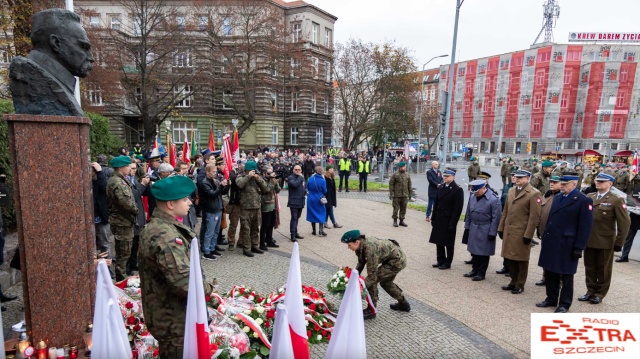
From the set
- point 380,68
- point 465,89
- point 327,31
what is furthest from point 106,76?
point 465,89

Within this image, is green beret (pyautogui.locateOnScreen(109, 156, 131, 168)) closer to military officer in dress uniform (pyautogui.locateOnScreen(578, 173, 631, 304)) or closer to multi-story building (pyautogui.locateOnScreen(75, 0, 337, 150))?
military officer in dress uniform (pyautogui.locateOnScreen(578, 173, 631, 304))

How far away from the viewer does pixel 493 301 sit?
5.96 meters

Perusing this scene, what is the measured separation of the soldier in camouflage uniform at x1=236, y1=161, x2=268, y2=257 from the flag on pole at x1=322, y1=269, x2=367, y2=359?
513 centimetres

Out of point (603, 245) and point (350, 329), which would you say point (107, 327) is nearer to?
point (350, 329)

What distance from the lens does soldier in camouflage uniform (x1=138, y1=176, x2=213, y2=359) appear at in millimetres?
2625

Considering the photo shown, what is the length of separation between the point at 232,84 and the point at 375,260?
27.7 meters

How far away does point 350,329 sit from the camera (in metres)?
2.91

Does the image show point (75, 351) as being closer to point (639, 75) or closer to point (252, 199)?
point (252, 199)

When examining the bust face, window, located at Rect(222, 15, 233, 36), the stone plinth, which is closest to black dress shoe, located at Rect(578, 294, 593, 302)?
the stone plinth

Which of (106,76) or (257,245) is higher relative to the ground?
(106,76)

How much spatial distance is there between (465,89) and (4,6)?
68.9m

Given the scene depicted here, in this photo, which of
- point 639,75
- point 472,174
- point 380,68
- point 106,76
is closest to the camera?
point 472,174

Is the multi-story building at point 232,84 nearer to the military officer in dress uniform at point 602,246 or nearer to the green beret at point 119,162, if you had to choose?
the green beret at point 119,162

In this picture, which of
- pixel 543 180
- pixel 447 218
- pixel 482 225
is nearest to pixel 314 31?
pixel 543 180
